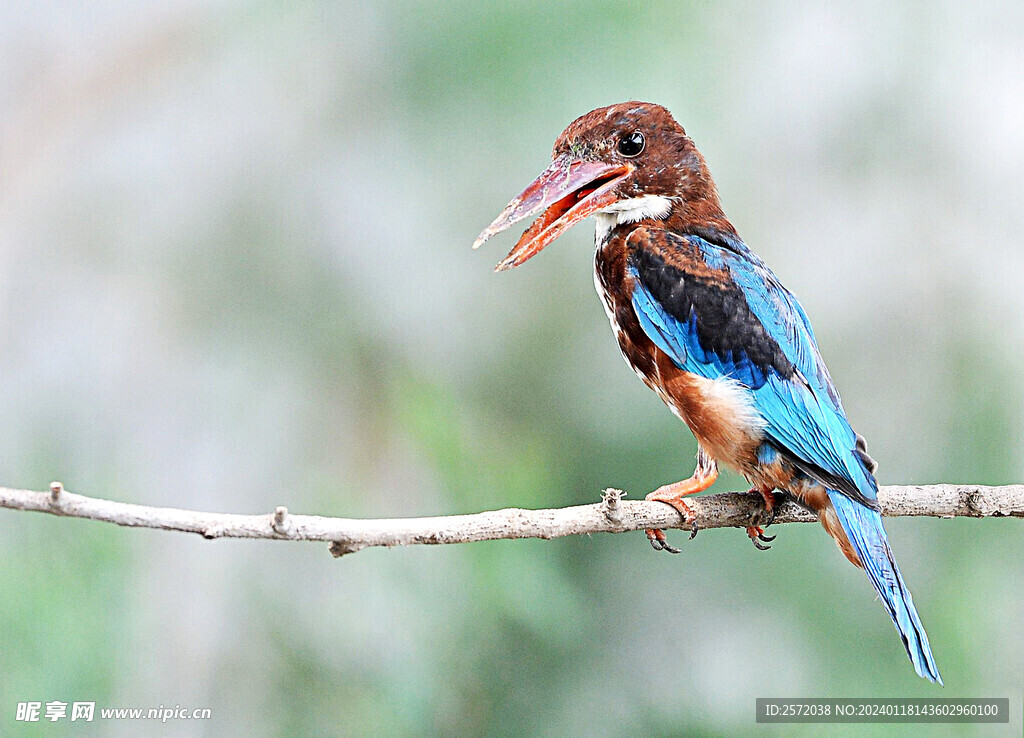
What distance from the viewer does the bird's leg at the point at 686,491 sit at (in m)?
1.20

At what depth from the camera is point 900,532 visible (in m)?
1.90

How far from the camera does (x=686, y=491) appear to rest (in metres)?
1.24

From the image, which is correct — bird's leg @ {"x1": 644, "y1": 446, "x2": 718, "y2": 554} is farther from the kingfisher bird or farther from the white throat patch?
the white throat patch

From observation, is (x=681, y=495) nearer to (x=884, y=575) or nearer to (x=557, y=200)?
(x=884, y=575)

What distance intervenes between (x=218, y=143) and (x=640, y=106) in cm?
117

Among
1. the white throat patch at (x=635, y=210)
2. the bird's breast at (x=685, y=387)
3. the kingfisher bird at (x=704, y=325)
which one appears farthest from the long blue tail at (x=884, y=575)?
the white throat patch at (x=635, y=210)

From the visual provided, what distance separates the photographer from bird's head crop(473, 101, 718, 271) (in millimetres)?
1078

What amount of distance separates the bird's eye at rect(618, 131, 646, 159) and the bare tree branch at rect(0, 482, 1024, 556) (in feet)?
1.28

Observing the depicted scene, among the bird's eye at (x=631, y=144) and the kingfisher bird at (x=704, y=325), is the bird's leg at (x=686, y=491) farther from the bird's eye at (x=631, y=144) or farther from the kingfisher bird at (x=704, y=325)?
the bird's eye at (x=631, y=144)

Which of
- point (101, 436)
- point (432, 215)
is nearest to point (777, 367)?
point (432, 215)

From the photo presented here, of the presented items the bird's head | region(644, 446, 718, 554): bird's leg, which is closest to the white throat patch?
the bird's head

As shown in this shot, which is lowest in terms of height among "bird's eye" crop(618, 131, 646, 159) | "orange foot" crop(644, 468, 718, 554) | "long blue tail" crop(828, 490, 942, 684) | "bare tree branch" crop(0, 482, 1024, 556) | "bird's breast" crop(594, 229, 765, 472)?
"long blue tail" crop(828, 490, 942, 684)

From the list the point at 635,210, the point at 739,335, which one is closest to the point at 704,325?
the point at 739,335

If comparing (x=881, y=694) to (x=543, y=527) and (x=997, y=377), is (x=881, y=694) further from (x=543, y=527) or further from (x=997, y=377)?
(x=543, y=527)
